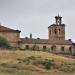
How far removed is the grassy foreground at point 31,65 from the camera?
45.6 metres

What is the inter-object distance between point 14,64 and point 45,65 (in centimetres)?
430

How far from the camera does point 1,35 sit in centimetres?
8512

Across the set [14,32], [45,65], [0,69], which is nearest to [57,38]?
[14,32]

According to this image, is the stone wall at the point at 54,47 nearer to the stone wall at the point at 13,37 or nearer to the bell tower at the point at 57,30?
the stone wall at the point at 13,37

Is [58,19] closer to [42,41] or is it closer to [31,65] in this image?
[42,41]

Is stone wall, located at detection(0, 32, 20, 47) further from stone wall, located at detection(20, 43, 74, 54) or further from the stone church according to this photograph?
stone wall, located at detection(20, 43, 74, 54)

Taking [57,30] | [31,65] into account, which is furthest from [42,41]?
[31,65]

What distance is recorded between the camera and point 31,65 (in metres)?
51.6

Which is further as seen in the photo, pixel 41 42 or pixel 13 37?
pixel 41 42

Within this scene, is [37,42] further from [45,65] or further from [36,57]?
[45,65]

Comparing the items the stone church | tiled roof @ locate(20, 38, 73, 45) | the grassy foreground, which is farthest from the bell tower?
the grassy foreground

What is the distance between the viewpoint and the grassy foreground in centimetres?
4556

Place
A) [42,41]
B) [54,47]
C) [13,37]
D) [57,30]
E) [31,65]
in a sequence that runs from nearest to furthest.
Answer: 1. [31,65]
2. [13,37]
3. [54,47]
4. [42,41]
5. [57,30]

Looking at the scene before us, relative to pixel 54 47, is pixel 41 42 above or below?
above
